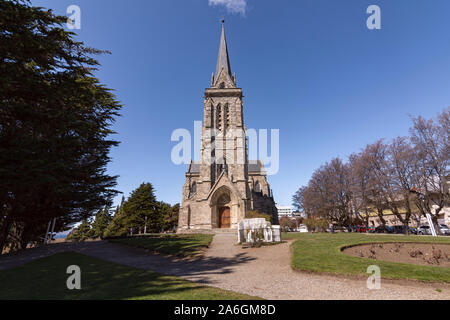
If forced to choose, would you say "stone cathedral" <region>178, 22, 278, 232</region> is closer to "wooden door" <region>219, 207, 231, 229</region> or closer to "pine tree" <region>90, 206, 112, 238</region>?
"wooden door" <region>219, 207, 231, 229</region>

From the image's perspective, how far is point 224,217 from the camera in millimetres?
29141

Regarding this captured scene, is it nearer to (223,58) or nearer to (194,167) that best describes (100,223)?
(194,167)

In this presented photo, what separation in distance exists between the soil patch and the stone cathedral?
54.0 ft

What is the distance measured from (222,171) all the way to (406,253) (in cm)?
2170

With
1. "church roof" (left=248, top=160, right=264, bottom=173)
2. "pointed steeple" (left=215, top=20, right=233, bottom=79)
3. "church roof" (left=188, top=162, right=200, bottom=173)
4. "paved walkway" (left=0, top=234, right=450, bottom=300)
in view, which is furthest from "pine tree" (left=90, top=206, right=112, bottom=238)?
"paved walkway" (left=0, top=234, right=450, bottom=300)

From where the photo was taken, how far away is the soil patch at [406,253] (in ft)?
29.8

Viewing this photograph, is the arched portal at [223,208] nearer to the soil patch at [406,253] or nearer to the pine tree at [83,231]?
the soil patch at [406,253]

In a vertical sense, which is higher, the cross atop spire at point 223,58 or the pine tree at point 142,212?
the cross atop spire at point 223,58

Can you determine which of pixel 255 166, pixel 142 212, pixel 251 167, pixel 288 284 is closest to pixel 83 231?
pixel 142 212

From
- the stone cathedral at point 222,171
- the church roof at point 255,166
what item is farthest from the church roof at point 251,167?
the stone cathedral at point 222,171

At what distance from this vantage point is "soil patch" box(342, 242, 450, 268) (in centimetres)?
908
